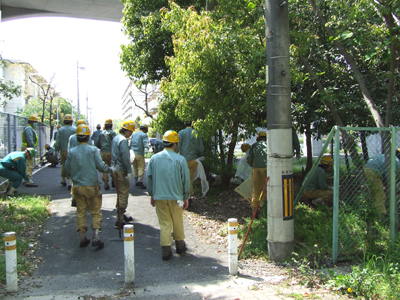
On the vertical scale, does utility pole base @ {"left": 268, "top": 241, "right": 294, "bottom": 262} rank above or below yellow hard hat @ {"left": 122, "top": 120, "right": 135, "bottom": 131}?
below

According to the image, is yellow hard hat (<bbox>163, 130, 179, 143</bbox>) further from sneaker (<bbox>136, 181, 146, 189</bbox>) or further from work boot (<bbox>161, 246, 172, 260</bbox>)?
sneaker (<bbox>136, 181, 146, 189</bbox>)

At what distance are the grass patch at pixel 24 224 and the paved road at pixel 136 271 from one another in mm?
166

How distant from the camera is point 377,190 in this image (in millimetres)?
5449

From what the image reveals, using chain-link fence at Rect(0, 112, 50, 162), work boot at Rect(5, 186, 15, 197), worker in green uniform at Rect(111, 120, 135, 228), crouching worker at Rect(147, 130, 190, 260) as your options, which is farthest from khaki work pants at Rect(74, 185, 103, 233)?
chain-link fence at Rect(0, 112, 50, 162)

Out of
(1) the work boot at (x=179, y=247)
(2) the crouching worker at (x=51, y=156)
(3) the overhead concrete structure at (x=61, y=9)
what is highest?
(3) the overhead concrete structure at (x=61, y=9)

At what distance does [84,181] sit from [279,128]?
10.4ft

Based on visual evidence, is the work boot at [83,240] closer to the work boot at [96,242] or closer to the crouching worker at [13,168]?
the work boot at [96,242]

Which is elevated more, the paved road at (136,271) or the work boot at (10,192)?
the work boot at (10,192)

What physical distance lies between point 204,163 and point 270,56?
14.1 feet

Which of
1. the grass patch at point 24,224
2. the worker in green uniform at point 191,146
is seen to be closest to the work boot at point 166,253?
→ the grass patch at point 24,224

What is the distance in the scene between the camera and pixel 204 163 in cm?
886

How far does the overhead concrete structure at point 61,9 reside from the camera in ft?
56.3

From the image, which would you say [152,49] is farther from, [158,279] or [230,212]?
[158,279]

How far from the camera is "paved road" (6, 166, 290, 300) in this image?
4.15m
